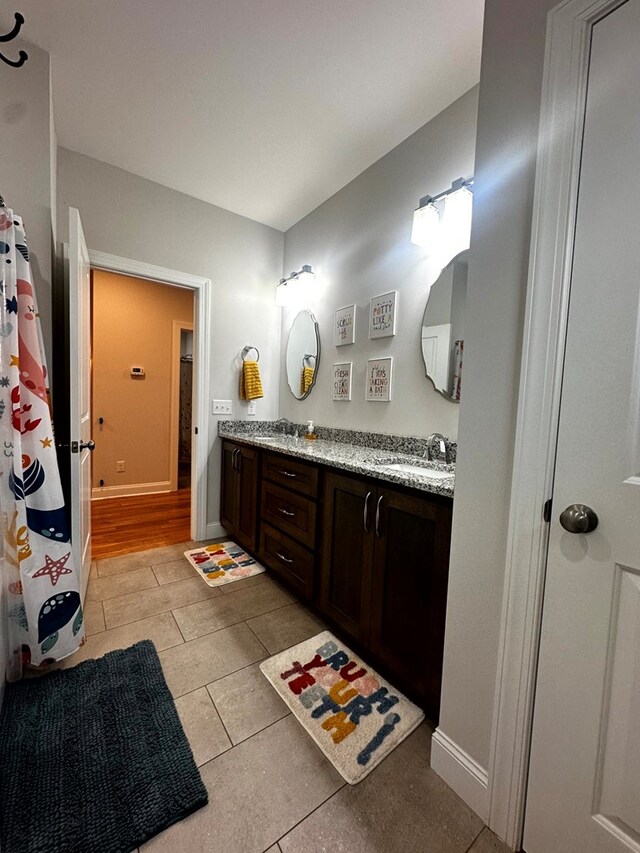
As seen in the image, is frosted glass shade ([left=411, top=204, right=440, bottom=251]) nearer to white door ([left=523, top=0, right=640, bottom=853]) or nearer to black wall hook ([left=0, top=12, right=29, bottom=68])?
white door ([left=523, top=0, right=640, bottom=853])

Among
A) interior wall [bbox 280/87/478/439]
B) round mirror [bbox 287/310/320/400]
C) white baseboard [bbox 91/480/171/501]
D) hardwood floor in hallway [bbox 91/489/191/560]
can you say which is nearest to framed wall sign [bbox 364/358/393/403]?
interior wall [bbox 280/87/478/439]

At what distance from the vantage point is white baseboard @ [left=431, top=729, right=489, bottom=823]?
3.20 ft

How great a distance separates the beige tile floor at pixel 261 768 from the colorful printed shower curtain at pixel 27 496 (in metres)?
0.23

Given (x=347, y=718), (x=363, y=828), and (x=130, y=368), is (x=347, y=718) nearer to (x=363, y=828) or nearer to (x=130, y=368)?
(x=363, y=828)

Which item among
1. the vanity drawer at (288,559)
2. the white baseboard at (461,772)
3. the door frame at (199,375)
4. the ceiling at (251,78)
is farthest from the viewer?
the door frame at (199,375)

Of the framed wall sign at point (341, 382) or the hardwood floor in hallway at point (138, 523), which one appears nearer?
the framed wall sign at point (341, 382)

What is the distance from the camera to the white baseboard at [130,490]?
3.90 metres

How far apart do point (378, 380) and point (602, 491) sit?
1.53 metres

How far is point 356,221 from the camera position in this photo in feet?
7.85

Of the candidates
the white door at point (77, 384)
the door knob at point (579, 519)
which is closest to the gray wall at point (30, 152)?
the white door at point (77, 384)

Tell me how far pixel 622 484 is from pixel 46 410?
194 centimetres

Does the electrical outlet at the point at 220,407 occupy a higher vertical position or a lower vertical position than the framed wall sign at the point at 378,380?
lower

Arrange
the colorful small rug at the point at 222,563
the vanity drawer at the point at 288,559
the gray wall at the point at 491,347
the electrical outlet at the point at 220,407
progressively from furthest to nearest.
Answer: the electrical outlet at the point at 220,407, the colorful small rug at the point at 222,563, the vanity drawer at the point at 288,559, the gray wall at the point at 491,347

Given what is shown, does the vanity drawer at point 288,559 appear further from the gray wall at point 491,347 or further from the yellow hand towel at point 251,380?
the yellow hand towel at point 251,380
